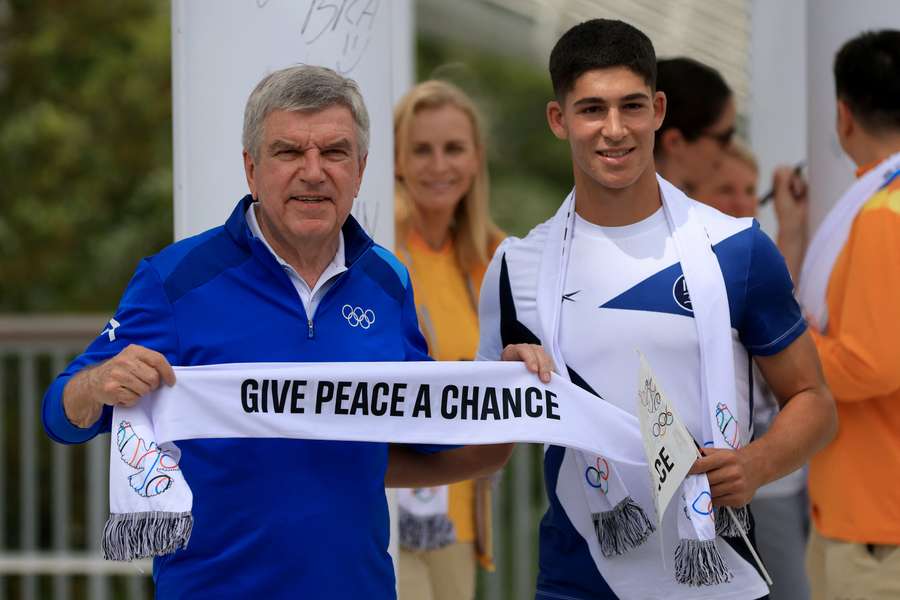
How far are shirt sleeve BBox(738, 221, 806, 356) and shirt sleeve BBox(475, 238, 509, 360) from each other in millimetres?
602

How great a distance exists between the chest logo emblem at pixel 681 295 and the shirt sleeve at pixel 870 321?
865 mm

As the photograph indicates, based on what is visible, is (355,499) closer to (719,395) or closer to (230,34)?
(719,395)

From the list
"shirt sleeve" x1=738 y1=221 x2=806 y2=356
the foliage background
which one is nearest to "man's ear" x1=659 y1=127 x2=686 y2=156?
"shirt sleeve" x1=738 y1=221 x2=806 y2=356

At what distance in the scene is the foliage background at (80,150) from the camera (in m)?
11.5

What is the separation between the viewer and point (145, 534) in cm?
298

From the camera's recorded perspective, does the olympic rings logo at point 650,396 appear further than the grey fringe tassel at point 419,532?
No

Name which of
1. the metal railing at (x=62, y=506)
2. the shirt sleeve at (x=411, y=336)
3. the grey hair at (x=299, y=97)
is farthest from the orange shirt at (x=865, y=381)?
the metal railing at (x=62, y=506)

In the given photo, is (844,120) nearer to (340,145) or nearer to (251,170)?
(340,145)

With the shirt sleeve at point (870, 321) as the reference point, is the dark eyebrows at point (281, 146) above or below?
above

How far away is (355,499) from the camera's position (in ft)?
10.4

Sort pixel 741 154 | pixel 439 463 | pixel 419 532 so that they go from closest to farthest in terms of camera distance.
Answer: pixel 439 463, pixel 419 532, pixel 741 154

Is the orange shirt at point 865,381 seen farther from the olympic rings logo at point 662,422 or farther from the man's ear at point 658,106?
the olympic rings logo at point 662,422

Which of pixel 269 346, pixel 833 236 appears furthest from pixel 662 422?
pixel 833 236

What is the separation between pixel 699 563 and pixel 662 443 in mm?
298
